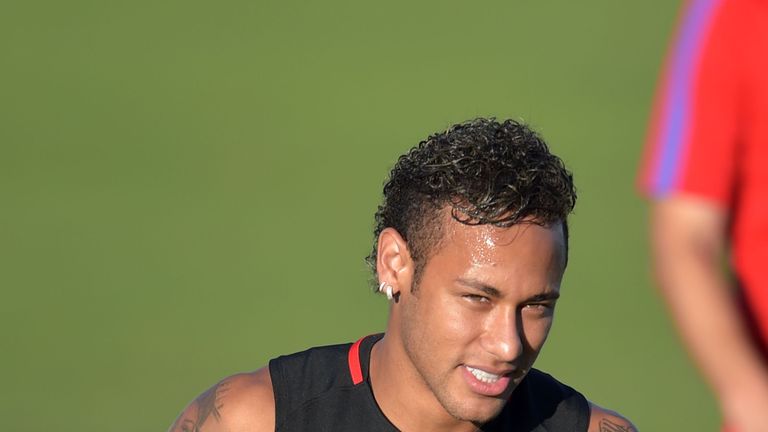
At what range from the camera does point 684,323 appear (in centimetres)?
206

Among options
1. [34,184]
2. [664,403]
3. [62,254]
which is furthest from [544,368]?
[34,184]

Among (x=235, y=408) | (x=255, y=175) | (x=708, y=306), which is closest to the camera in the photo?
(x=708, y=306)

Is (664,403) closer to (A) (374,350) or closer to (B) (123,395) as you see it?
(B) (123,395)

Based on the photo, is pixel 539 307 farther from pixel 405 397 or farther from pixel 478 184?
pixel 405 397

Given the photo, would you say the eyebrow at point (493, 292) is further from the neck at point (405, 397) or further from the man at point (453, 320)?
the neck at point (405, 397)

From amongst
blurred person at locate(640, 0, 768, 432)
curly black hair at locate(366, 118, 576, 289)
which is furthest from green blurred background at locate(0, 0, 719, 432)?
blurred person at locate(640, 0, 768, 432)

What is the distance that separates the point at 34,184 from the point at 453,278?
29.5 ft

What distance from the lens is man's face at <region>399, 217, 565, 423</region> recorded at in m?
3.49

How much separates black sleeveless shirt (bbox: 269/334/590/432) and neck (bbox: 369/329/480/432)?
1.2 inches

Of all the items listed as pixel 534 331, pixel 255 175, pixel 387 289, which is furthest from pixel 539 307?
pixel 255 175

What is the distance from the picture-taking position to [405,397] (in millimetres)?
3879

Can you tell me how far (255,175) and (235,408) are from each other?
821cm

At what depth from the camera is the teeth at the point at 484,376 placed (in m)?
3.49

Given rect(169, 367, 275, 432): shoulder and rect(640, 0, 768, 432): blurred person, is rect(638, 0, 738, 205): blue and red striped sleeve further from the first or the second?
rect(169, 367, 275, 432): shoulder
